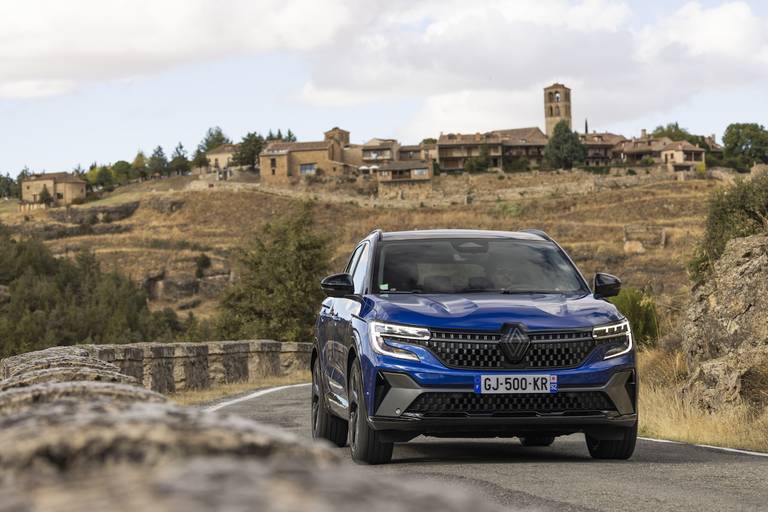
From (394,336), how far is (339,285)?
1363 mm

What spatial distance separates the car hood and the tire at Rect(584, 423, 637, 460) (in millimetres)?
832

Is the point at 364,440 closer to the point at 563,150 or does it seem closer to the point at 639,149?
the point at 563,150

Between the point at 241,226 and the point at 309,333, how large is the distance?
95801 millimetres

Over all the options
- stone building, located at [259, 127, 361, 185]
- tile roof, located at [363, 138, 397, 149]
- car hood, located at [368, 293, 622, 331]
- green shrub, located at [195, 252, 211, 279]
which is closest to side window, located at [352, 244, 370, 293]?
car hood, located at [368, 293, 622, 331]

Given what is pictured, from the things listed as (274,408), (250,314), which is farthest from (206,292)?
(274,408)

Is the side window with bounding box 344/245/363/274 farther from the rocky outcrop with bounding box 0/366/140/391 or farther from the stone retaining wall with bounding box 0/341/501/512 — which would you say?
the stone retaining wall with bounding box 0/341/501/512

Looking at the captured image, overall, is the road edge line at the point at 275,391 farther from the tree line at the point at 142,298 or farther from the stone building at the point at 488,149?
the stone building at the point at 488,149

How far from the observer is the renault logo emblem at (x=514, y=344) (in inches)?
355

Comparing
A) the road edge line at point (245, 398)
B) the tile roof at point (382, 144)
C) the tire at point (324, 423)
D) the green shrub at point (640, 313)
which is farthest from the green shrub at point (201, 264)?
the tire at point (324, 423)

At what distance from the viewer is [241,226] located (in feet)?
476

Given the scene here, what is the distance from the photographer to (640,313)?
21297 mm

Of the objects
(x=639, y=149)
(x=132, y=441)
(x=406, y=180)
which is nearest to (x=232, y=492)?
(x=132, y=441)

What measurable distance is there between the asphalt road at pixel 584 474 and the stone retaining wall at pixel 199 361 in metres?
5.09

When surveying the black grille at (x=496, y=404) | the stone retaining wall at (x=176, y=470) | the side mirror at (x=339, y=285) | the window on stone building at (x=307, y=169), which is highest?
the window on stone building at (x=307, y=169)
